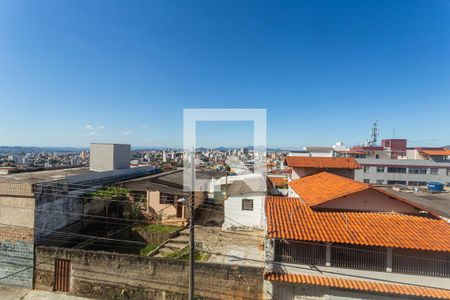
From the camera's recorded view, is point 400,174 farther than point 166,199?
Yes

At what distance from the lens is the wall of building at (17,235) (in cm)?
1052

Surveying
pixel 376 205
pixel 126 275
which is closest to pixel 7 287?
pixel 126 275

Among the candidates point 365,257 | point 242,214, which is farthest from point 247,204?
point 365,257

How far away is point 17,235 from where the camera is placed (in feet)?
34.9

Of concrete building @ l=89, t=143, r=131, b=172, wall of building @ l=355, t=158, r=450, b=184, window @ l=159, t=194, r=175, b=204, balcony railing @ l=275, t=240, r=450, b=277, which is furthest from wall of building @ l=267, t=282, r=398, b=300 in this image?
wall of building @ l=355, t=158, r=450, b=184

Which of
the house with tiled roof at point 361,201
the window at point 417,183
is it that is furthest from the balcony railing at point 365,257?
the window at point 417,183

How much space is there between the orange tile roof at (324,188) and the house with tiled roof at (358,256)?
0.60 ft

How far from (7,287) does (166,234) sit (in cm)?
737

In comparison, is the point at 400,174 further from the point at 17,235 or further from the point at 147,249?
the point at 17,235

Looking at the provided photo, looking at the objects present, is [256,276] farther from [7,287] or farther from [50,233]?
[7,287]

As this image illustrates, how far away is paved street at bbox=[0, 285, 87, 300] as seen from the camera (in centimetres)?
983

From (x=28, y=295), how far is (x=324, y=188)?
14.1 m

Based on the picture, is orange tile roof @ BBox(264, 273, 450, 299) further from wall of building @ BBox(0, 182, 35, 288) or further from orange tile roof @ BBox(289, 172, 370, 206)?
wall of building @ BBox(0, 182, 35, 288)

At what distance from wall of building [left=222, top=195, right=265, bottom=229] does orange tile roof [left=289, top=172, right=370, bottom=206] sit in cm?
278
